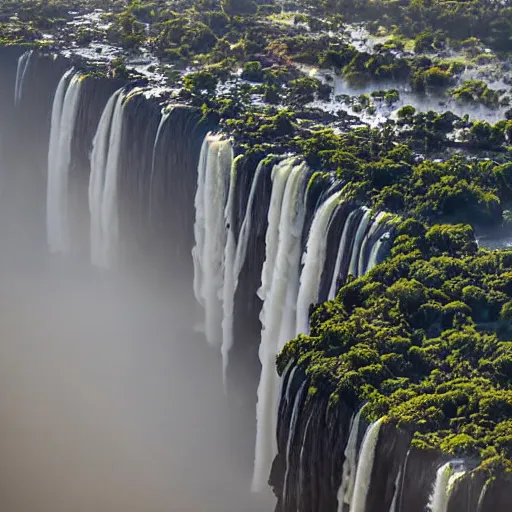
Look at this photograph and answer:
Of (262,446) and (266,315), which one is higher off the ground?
(266,315)

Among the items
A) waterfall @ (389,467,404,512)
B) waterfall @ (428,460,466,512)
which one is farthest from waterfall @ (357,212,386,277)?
waterfall @ (428,460,466,512)

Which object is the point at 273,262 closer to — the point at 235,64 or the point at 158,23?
the point at 235,64

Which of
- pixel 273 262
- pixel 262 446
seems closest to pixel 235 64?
pixel 273 262

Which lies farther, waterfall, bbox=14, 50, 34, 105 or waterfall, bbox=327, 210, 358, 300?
waterfall, bbox=14, 50, 34, 105

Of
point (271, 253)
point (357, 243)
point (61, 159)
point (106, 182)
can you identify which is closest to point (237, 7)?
point (61, 159)

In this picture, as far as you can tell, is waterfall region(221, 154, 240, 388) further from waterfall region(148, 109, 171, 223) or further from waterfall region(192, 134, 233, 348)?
waterfall region(148, 109, 171, 223)
